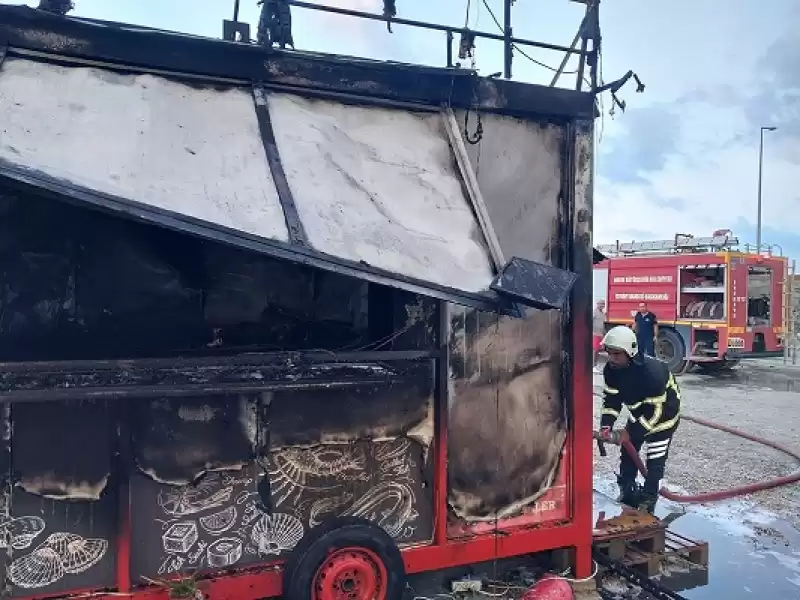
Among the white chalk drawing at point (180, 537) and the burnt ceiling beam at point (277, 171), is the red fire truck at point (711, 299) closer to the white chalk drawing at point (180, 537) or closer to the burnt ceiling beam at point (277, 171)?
the burnt ceiling beam at point (277, 171)

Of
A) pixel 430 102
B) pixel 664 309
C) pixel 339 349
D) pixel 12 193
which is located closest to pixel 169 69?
pixel 12 193

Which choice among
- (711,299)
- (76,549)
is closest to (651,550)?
(76,549)

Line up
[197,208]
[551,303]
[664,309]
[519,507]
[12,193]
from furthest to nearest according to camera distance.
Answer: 1. [664,309]
2. [519,507]
3. [12,193]
4. [551,303]
5. [197,208]

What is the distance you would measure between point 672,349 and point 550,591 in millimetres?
13565

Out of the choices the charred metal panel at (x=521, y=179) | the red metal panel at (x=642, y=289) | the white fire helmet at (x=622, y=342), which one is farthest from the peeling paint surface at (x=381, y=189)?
the red metal panel at (x=642, y=289)

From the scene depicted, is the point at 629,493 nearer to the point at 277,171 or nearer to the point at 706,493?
the point at 706,493

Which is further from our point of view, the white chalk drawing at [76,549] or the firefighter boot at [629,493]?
the firefighter boot at [629,493]

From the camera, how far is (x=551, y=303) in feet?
10.0

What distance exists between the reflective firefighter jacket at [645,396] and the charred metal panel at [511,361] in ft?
5.95

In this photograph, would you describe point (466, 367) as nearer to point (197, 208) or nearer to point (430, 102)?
point (430, 102)

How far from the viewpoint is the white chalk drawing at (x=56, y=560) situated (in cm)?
337

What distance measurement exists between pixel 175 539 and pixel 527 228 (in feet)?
9.01

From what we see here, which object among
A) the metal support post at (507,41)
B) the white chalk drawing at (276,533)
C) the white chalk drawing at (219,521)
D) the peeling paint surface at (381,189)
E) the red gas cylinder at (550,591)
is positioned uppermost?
the metal support post at (507,41)

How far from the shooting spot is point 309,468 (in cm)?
384
